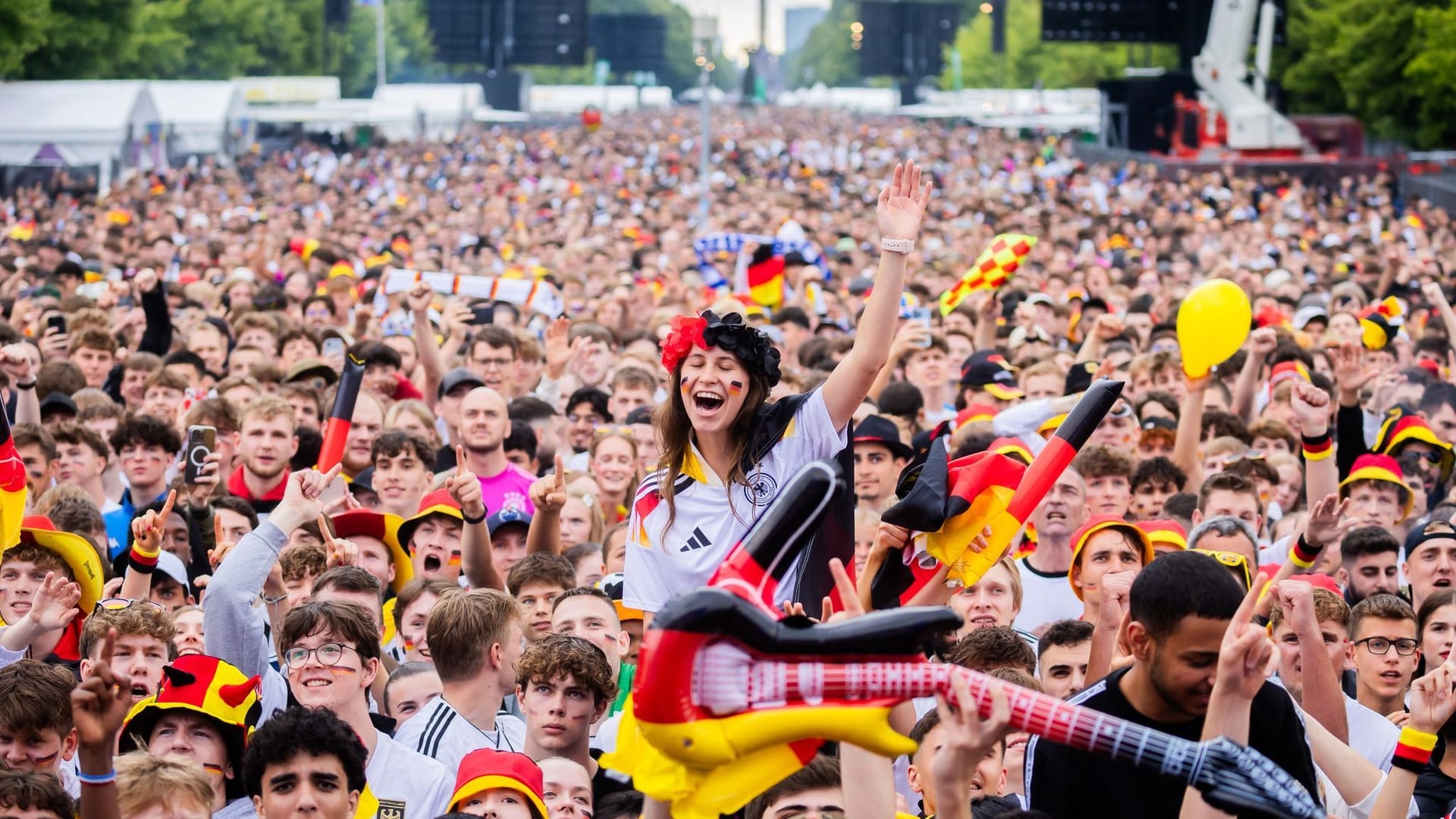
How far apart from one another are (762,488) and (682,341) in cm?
46

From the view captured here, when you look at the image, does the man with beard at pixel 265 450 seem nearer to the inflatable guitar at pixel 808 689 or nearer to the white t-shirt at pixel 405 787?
the white t-shirt at pixel 405 787

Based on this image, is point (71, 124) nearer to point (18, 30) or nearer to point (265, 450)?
point (18, 30)

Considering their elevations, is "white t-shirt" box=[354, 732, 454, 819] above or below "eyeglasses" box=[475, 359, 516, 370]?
below

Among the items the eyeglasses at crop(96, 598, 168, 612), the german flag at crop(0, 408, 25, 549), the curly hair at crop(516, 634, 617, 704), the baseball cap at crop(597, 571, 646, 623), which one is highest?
the german flag at crop(0, 408, 25, 549)

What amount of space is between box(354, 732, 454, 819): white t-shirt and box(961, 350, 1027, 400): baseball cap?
6.10m

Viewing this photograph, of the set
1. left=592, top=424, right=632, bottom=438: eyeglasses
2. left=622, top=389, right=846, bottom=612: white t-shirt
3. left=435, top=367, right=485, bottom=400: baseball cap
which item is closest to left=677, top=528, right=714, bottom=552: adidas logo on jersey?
left=622, top=389, right=846, bottom=612: white t-shirt

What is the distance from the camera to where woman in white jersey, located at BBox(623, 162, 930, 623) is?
5.14m

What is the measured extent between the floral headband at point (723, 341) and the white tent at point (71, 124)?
113 feet

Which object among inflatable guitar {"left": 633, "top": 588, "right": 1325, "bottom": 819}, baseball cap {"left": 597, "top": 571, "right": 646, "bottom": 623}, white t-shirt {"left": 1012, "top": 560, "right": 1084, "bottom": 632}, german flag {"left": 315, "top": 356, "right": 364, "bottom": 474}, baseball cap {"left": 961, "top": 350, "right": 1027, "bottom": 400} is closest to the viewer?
inflatable guitar {"left": 633, "top": 588, "right": 1325, "bottom": 819}

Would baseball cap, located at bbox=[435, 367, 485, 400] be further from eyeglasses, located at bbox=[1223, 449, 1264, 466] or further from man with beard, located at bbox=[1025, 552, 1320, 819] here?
man with beard, located at bbox=[1025, 552, 1320, 819]

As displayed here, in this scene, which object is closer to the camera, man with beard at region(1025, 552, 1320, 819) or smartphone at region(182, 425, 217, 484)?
man with beard at region(1025, 552, 1320, 819)

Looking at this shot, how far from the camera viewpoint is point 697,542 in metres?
5.16

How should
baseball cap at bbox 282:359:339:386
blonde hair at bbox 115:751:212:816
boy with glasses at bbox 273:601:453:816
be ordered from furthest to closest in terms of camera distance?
baseball cap at bbox 282:359:339:386, boy with glasses at bbox 273:601:453:816, blonde hair at bbox 115:751:212:816

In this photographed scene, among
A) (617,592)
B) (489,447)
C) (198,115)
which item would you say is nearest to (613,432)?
(489,447)
